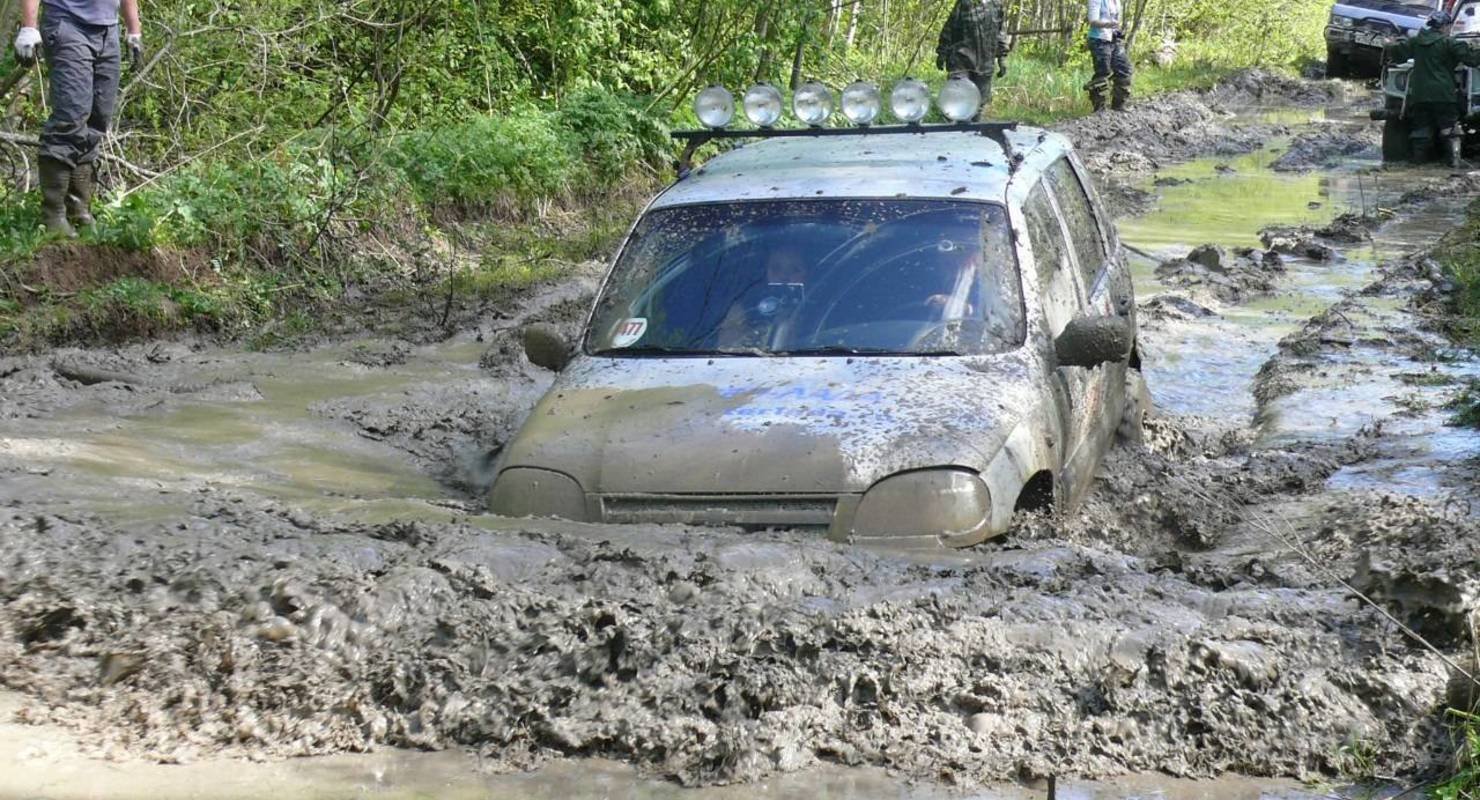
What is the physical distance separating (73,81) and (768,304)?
5.25 metres

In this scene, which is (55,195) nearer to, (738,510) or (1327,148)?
(738,510)

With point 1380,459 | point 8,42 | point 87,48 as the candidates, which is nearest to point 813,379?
point 1380,459

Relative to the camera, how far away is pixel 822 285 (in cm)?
571

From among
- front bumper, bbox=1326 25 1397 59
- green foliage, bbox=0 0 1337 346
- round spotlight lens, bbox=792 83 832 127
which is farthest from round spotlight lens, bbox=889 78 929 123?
front bumper, bbox=1326 25 1397 59

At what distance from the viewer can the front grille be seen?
4.83m

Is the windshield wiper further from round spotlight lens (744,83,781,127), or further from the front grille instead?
round spotlight lens (744,83,781,127)

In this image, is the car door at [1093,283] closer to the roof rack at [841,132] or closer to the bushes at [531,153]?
the roof rack at [841,132]

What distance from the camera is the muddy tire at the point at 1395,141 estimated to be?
1991 cm

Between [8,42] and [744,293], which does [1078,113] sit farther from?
[744,293]

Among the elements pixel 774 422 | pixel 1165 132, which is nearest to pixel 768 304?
pixel 774 422

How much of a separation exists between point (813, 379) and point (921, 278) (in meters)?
0.65

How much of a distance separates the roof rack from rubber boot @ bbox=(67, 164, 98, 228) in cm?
444

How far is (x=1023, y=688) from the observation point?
3924 millimetres

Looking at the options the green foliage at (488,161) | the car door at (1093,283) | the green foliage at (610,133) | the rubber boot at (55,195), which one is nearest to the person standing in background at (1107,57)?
the green foliage at (610,133)
